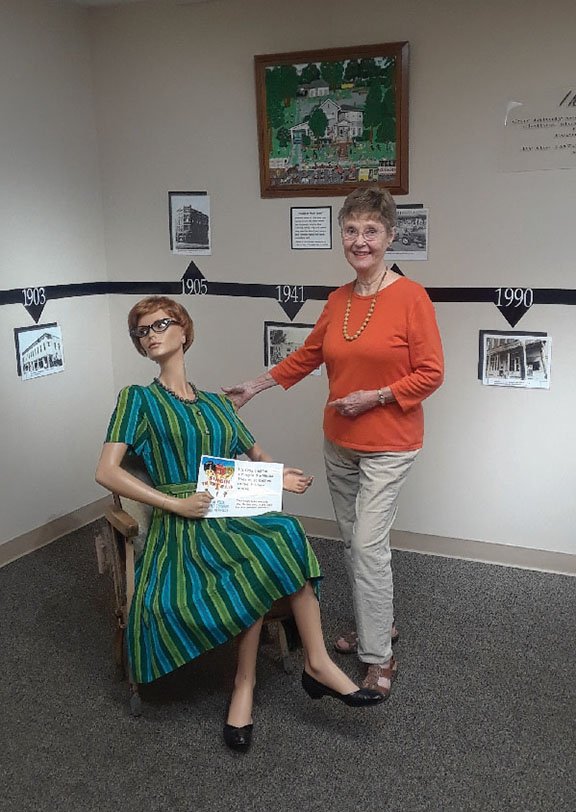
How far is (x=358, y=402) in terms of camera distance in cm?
235

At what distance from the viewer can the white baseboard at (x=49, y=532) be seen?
11.3ft

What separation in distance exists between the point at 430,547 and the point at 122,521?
1616 millimetres

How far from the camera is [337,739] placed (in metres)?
2.26

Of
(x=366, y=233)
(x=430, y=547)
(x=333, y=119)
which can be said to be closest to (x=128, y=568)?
(x=366, y=233)

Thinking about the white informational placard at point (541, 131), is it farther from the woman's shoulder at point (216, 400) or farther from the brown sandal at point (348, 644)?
the brown sandal at point (348, 644)

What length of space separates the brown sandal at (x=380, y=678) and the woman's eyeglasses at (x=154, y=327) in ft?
3.98

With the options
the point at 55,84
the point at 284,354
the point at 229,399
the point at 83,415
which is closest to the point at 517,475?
the point at 284,354

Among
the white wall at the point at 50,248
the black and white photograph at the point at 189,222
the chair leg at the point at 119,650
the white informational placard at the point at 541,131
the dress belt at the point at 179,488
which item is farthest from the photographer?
the black and white photograph at the point at 189,222

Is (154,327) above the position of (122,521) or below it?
above

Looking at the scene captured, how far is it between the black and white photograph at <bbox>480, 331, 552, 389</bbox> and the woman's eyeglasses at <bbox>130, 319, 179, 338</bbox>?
1.40 m

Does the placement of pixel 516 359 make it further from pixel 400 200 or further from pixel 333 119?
pixel 333 119

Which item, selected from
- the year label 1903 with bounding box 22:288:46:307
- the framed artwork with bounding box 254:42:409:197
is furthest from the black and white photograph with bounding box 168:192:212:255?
the year label 1903 with bounding box 22:288:46:307

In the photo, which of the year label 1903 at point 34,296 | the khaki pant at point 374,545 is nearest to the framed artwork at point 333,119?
the year label 1903 at point 34,296

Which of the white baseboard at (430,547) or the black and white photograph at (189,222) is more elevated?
the black and white photograph at (189,222)
